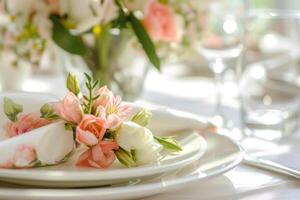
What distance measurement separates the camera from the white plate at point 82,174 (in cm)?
59

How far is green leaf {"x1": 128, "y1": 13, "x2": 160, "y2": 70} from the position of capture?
107cm

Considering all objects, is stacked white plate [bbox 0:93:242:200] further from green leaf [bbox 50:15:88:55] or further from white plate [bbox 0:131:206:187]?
green leaf [bbox 50:15:88:55]

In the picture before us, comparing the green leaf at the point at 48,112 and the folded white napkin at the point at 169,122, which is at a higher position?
the folded white napkin at the point at 169,122

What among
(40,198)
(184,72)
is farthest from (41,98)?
(184,72)

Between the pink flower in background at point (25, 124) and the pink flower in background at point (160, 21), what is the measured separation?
0.49 metres

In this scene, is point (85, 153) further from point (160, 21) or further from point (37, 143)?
point (160, 21)

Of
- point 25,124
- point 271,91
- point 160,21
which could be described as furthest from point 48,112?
point 271,91

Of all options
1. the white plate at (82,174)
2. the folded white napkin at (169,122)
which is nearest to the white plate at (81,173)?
the white plate at (82,174)

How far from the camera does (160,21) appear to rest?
116 cm

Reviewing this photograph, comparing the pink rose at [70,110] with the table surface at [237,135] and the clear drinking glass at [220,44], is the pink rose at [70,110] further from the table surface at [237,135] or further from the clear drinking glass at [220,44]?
the clear drinking glass at [220,44]

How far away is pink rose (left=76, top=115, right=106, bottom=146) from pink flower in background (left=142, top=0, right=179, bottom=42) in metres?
0.51

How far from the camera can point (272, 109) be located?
114cm

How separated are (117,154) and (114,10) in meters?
0.49

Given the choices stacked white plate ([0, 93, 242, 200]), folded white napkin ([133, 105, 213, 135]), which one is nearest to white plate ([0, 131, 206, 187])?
stacked white plate ([0, 93, 242, 200])
